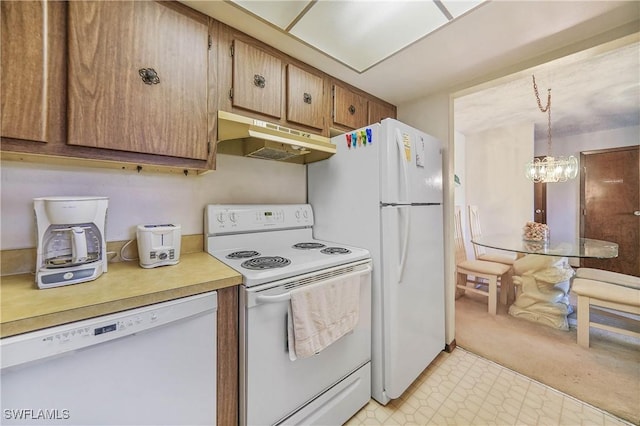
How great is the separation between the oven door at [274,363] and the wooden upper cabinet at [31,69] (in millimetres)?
992

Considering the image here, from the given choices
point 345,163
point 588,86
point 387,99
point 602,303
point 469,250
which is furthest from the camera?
point 469,250

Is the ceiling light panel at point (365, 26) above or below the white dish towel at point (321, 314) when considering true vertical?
above

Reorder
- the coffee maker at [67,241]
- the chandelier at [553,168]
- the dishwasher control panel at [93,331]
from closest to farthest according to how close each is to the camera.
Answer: the dishwasher control panel at [93,331] < the coffee maker at [67,241] < the chandelier at [553,168]

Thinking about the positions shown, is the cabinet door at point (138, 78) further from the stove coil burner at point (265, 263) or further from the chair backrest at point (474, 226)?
the chair backrest at point (474, 226)

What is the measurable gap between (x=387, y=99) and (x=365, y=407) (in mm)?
2372

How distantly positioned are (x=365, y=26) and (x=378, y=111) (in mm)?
960

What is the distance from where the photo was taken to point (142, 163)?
1134 millimetres

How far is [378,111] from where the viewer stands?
222 cm

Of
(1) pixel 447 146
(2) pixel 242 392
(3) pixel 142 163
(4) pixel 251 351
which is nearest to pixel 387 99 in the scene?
(1) pixel 447 146

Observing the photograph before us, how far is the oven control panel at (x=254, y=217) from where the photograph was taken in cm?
154

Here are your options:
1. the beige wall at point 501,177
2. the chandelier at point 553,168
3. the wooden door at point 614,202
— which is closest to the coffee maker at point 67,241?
the chandelier at point 553,168

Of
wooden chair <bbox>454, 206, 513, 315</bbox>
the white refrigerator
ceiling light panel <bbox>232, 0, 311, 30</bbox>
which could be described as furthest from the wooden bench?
ceiling light panel <bbox>232, 0, 311, 30</bbox>

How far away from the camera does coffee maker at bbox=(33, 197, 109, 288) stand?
951 mm

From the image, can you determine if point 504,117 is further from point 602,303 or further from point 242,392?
point 242,392
